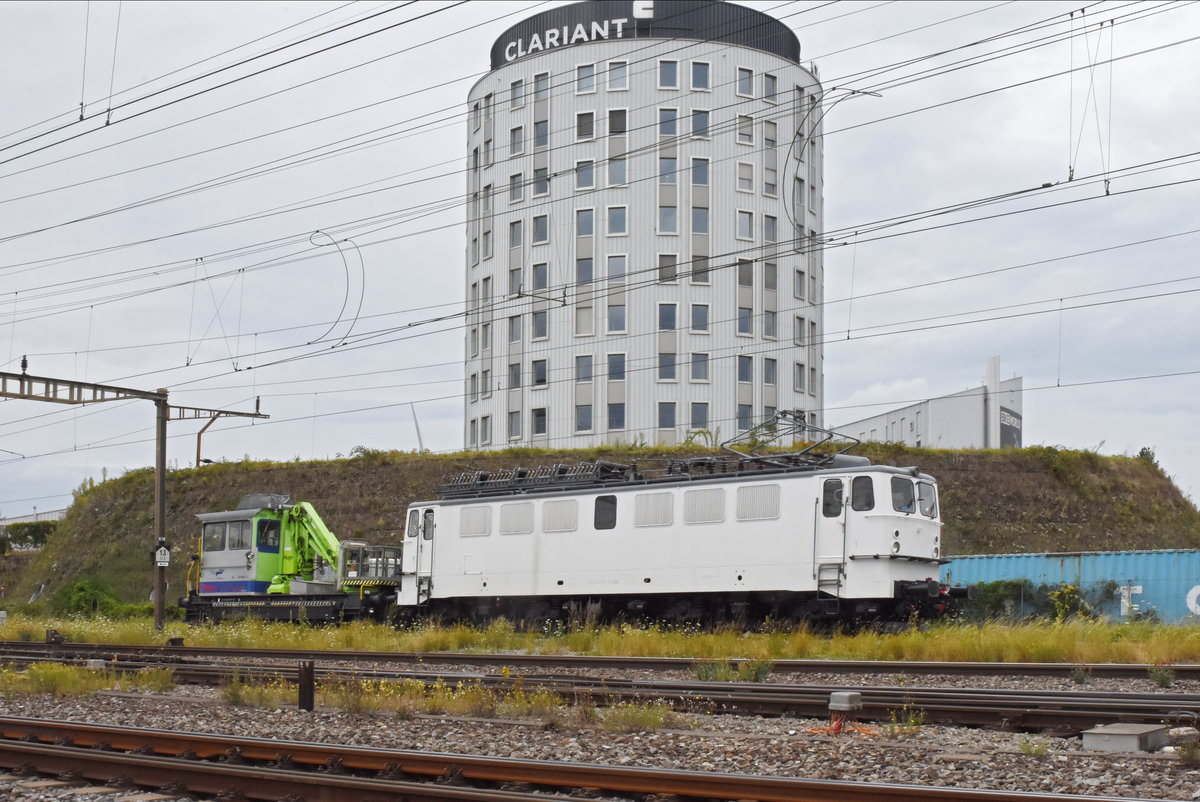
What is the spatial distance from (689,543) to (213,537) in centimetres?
1580

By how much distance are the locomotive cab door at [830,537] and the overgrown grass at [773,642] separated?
106cm

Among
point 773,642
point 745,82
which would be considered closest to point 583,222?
point 745,82

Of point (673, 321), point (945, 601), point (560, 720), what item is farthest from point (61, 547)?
point (560, 720)

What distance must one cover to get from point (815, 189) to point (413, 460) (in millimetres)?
27707

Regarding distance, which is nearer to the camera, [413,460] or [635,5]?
[413,460]

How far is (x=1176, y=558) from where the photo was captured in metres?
26.7

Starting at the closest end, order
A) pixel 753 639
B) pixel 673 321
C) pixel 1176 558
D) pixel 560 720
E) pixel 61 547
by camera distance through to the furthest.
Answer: pixel 560 720
pixel 753 639
pixel 1176 558
pixel 61 547
pixel 673 321

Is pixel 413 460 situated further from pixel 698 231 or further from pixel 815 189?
pixel 815 189

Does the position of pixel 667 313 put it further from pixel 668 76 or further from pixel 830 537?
pixel 830 537

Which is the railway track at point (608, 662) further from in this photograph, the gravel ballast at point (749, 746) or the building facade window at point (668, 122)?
the building facade window at point (668, 122)

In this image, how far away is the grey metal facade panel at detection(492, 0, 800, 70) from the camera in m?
56.6

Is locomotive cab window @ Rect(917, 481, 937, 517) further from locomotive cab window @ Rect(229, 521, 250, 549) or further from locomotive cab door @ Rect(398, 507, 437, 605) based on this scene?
locomotive cab window @ Rect(229, 521, 250, 549)

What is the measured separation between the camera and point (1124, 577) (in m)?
27.6

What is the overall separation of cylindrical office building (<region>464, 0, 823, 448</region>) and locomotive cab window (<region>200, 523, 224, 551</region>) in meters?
24.4
